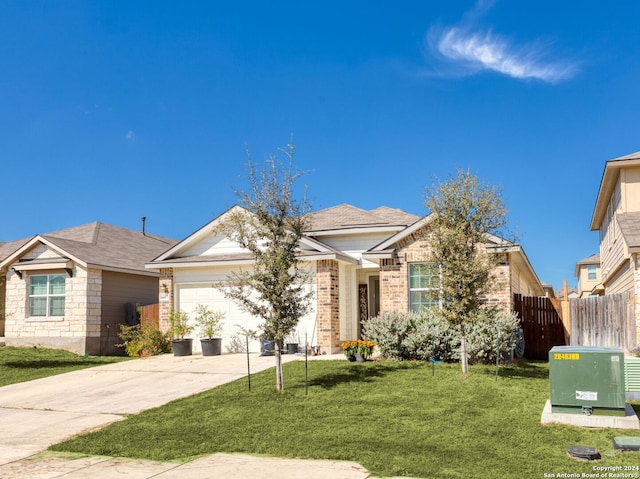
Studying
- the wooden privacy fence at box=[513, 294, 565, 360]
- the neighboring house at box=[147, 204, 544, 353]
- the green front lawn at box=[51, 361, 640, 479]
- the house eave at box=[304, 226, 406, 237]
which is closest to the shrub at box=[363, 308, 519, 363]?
the neighboring house at box=[147, 204, 544, 353]

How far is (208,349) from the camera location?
18.3 metres

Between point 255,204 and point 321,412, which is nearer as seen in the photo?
point 321,412

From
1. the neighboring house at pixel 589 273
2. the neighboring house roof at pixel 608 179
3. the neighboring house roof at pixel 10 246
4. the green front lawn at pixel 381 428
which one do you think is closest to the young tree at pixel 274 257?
the green front lawn at pixel 381 428

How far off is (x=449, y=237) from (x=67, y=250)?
48.6ft

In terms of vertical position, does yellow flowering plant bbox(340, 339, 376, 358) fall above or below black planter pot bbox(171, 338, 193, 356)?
above

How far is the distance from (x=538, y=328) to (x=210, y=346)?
1030 centimetres

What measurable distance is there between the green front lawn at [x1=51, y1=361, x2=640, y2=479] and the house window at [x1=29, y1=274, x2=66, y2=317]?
1182 cm

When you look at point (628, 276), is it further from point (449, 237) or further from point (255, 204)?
point (255, 204)

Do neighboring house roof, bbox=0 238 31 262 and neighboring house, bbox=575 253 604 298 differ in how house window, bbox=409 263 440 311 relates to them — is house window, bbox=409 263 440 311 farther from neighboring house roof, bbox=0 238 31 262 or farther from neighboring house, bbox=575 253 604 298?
neighboring house, bbox=575 253 604 298

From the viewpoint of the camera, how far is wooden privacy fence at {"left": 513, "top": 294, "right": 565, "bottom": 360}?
18297 millimetres

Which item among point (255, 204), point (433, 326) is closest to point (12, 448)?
point (255, 204)

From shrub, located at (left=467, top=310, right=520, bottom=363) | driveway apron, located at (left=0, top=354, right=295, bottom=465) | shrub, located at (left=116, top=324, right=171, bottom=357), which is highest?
shrub, located at (left=467, top=310, right=520, bottom=363)

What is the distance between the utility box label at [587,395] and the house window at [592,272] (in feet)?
146

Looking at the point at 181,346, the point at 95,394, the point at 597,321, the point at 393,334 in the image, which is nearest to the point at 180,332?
the point at 181,346
